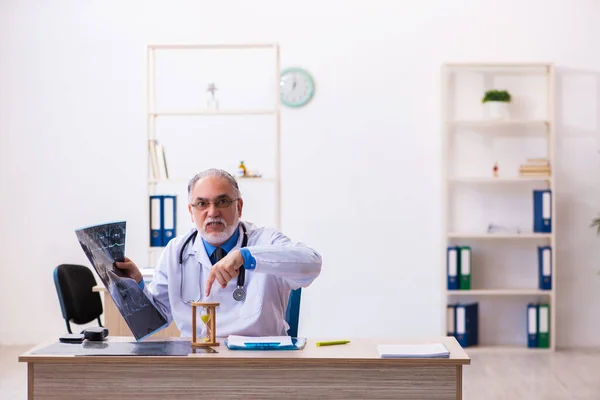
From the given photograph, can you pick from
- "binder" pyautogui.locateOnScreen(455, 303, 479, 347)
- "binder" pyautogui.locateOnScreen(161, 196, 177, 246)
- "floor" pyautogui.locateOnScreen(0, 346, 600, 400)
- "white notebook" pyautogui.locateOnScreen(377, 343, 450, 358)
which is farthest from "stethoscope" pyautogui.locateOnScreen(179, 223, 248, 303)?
"binder" pyautogui.locateOnScreen(455, 303, 479, 347)

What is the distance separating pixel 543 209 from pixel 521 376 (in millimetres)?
1397

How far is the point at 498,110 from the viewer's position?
6.30 metres

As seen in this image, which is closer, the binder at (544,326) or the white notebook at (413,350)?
the white notebook at (413,350)

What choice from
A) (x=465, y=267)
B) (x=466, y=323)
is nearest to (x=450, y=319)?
(x=466, y=323)

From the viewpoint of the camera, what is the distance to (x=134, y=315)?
2793 mm

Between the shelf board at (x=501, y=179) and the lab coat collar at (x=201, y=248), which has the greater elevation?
the shelf board at (x=501, y=179)

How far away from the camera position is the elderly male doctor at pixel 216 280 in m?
3.00

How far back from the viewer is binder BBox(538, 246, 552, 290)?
626 centimetres

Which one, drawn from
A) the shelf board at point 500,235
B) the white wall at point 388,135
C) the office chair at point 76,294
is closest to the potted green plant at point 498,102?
the white wall at point 388,135

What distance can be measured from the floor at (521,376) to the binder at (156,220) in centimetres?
117

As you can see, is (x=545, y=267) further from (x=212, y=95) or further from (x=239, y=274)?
(x=239, y=274)

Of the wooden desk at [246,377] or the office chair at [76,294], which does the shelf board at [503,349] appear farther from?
the wooden desk at [246,377]

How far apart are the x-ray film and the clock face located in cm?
374

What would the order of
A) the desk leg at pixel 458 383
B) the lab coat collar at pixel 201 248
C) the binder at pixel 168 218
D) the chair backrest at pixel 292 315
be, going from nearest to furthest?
the desk leg at pixel 458 383, the lab coat collar at pixel 201 248, the chair backrest at pixel 292 315, the binder at pixel 168 218
